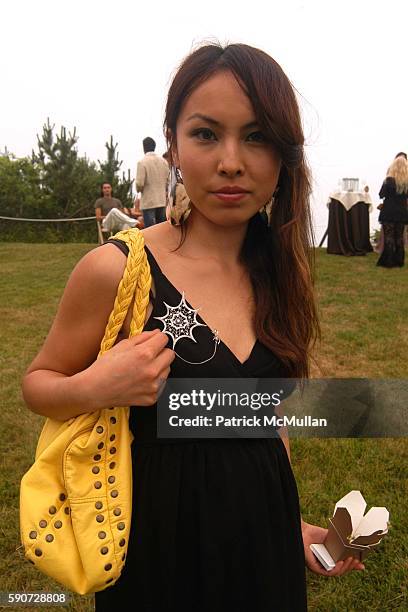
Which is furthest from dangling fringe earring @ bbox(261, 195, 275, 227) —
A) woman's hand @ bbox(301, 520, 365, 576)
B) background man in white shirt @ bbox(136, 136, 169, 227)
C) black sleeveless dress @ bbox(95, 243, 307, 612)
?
background man in white shirt @ bbox(136, 136, 169, 227)

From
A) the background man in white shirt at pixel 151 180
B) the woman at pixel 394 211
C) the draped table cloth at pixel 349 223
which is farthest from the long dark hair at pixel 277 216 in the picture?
the draped table cloth at pixel 349 223

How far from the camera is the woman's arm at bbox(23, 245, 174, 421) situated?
87 cm

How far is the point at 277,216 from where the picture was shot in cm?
117

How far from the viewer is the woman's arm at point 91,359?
34.2 inches

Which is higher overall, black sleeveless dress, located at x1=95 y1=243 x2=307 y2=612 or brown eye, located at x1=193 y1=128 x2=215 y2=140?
brown eye, located at x1=193 y1=128 x2=215 y2=140

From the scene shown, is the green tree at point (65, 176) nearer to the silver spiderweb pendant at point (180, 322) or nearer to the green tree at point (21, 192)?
the green tree at point (21, 192)

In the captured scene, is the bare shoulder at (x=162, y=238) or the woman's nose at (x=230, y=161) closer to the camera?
the woman's nose at (x=230, y=161)

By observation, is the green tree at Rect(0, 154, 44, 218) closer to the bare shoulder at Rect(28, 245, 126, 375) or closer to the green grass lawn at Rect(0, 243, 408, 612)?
the green grass lawn at Rect(0, 243, 408, 612)

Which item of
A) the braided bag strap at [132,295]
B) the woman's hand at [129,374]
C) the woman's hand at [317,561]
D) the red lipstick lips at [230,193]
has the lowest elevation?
the woman's hand at [317,561]

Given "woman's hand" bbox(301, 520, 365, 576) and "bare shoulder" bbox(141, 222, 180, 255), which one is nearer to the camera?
"bare shoulder" bbox(141, 222, 180, 255)

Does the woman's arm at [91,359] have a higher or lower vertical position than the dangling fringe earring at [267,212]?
lower

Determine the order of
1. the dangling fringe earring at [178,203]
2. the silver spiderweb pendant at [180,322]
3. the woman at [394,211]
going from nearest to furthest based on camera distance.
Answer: the silver spiderweb pendant at [180,322] → the dangling fringe earring at [178,203] → the woman at [394,211]

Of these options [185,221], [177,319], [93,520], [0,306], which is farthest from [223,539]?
[0,306]

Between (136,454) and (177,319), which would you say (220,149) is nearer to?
(177,319)
